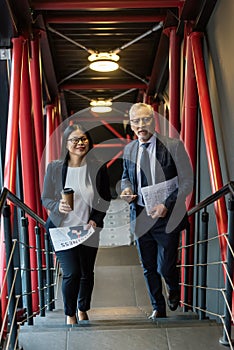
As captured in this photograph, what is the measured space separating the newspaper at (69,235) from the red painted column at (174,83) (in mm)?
2630

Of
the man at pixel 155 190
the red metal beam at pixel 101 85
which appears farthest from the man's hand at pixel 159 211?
the red metal beam at pixel 101 85

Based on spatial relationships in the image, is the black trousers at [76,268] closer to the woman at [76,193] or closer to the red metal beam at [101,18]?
the woman at [76,193]

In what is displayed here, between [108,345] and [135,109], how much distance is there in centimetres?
140

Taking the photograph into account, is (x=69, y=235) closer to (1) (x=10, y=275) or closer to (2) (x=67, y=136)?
(1) (x=10, y=275)

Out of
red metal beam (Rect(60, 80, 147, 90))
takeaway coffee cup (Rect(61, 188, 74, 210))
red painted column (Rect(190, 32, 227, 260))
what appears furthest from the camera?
red metal beam (Rect(60, 80, 147, 90))

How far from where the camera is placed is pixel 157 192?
255 cm

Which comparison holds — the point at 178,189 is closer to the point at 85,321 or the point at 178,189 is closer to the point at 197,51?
the point at 85,321

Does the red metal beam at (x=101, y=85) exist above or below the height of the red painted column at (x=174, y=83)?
above

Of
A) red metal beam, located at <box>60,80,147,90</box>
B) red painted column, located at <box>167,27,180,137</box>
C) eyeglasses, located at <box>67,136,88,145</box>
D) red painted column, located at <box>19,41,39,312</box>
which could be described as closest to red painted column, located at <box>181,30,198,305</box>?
red painted column, located at <box>167,27,180,137</box>

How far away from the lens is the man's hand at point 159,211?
2.52 metres

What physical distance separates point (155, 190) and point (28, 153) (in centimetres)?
192

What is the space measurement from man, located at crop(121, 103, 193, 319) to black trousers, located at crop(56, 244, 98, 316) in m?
0.37

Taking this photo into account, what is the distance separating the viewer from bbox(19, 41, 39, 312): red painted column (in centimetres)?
395

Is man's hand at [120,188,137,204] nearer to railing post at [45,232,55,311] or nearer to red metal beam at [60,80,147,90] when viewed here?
railing post at [45,232,55,311]
